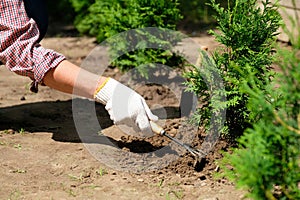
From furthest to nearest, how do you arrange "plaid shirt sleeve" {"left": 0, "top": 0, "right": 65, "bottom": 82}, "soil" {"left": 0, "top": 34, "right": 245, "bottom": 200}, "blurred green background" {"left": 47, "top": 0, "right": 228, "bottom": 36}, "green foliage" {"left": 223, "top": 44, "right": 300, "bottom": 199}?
"blurred green background" {"left": 47, "top": 0, "right": 228, "bottom": 36}, "plaid shirt sleeve" {"left": 0, "top": 0, "right": 65, "bottom": 82}, "soil" {"left": 0, "top": 34, "right": 245, "bottom": 200}, "green foliage" {"left": 223, "top": 44, "right": 300, "bottom": 199}

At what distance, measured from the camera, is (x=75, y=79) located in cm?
345

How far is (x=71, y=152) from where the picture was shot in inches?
139

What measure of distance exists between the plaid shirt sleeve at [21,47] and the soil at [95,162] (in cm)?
55

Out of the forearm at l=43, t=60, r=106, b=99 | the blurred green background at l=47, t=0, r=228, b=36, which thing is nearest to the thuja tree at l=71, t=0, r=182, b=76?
the forearm at l=43, t=60, r=106, b=99

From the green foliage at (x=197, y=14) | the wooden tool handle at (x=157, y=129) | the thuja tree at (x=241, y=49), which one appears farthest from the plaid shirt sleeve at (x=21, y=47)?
the green foliage at (x=197, y=14)

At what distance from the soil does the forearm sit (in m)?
0.43

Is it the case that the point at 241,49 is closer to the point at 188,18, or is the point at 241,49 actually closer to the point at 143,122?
the point at 143,122

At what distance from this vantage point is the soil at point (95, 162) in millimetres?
3006

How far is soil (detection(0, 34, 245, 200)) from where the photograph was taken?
3.01 meters

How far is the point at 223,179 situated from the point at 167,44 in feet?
6.06

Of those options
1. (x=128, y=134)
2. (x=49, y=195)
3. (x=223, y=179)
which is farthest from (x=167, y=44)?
(x=49, y=195)

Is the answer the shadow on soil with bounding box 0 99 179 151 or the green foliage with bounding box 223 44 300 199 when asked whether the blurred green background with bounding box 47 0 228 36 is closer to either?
the shadow on soil with bounding box 0 99 179 151

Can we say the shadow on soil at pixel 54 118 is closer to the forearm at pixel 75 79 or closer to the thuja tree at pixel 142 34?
the forearm at pixel 75 79

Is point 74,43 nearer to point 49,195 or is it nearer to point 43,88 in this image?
point 43,88
